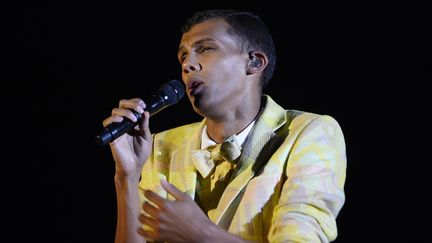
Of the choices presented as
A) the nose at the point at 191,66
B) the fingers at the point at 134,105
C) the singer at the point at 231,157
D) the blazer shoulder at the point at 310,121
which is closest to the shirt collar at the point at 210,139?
the singer at the point at 231,157

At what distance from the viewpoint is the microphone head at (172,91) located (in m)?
2.17

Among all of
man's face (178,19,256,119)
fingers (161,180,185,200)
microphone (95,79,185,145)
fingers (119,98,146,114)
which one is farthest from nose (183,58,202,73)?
fingers (161,180,185,200)

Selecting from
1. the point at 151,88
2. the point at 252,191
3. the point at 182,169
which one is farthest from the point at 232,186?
the point at 151,88

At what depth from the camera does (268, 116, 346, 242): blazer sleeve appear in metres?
1.94

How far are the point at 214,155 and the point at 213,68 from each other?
0.99 ft

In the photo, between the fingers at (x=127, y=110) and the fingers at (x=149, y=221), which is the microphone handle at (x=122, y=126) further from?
the fingers at (x=149, y=221)

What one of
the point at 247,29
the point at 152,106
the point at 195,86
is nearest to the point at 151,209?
the point at 152,106

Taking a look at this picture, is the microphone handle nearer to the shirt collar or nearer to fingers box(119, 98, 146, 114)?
fingers box(119, 98, 146, 114)

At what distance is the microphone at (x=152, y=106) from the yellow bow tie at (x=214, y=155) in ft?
0.80

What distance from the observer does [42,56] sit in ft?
10.7

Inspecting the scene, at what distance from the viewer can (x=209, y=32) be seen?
2.48 metres

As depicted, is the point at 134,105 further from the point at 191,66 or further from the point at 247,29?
the point at 247,29

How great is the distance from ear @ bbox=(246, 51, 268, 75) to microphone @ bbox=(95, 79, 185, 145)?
38 cm

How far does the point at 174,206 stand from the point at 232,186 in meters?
0.46
